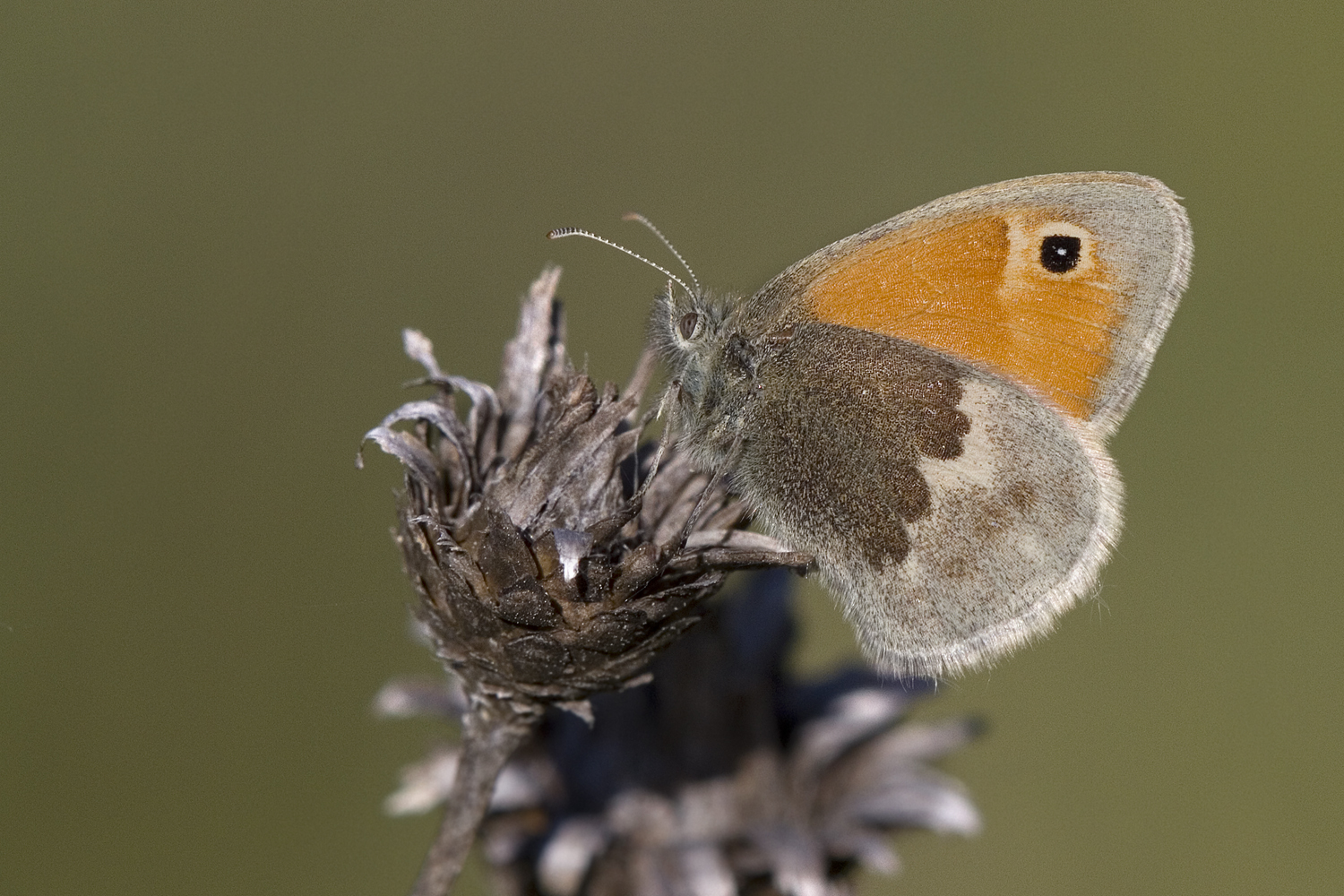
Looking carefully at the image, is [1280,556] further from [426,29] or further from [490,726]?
[426,29]

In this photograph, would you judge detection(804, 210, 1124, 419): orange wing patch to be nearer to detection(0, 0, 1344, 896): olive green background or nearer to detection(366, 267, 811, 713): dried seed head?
detection(366, 267, 811, 713): dried seed head

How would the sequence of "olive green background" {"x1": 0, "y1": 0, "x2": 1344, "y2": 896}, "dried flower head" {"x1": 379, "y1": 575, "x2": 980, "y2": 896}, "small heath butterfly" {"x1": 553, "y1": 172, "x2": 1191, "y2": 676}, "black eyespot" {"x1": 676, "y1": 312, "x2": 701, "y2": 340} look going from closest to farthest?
"small heath butterfly" {"x1": 553, "y1": 172, "x2": 1191, "y2": 676} → "dried flower head" {"x1": 379, "y1": 575, "x2": 980, "y2": 896} → "black eyespot" {"x1": 676, "y1": 312, "x2": 701, "y2": 340} → "olive green background" {"x1": 0, "y1": 0, "x2": 1344, "y2": 896}

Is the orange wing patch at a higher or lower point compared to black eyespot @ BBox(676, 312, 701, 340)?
lower

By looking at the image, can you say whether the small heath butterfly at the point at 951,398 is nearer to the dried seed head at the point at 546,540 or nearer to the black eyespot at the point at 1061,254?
the black eyespot at the point at 1061,254

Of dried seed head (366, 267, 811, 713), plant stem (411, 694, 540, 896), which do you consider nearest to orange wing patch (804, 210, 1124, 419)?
dried seed head (366, 267, 811, 713)

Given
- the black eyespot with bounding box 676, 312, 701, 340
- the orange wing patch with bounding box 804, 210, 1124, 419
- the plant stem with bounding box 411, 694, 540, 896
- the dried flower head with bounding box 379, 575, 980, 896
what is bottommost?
the dried flower head with bounding box 379, 575, 980, 896

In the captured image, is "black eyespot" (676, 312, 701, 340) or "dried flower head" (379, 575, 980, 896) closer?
"dried flower head" (379, 575, 980, 896)

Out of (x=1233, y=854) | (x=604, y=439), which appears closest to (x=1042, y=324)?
(x=604, y=439)

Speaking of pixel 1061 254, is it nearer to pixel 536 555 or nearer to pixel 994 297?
pixel 994 297
